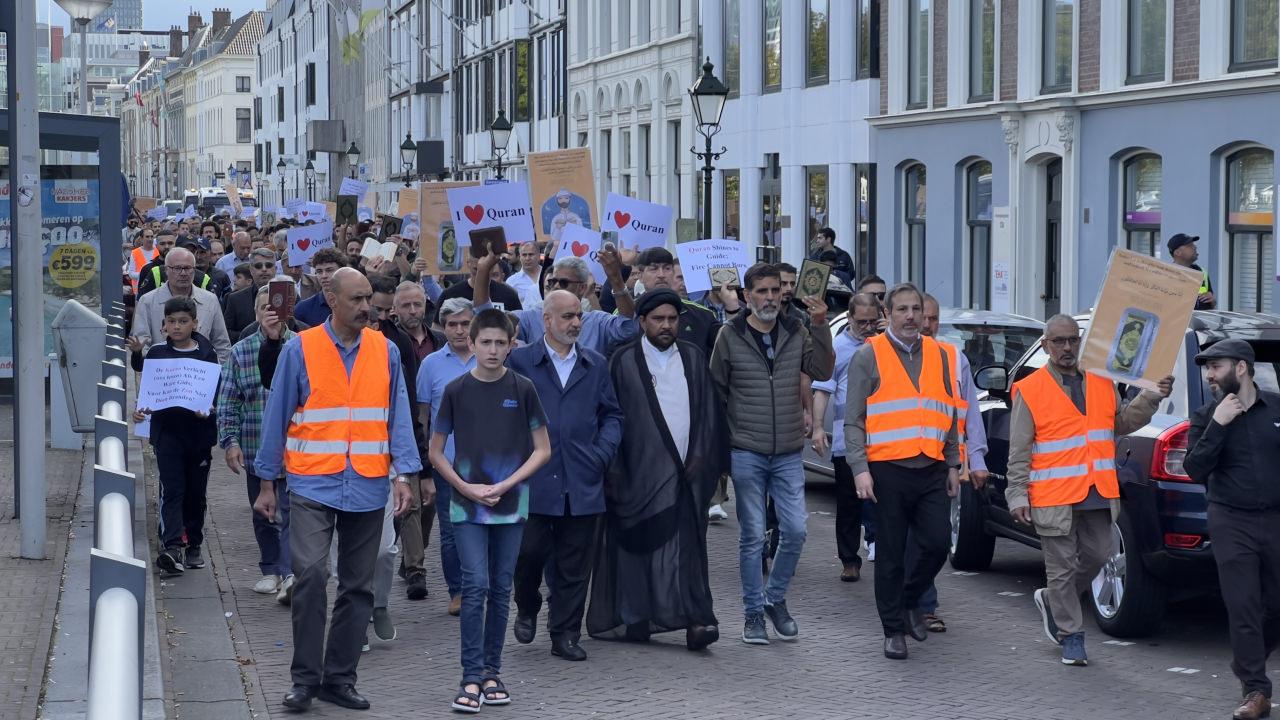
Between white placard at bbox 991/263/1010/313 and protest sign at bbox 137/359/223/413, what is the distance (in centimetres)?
1774

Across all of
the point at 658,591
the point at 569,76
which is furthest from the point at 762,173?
the point at 658,591

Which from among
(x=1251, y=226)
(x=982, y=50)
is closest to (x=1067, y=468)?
(x=1251, y=226)

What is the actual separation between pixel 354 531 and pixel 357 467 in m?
0.27

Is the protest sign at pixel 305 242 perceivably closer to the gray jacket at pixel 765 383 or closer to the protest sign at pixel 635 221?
the protest sign at pixel 635 221

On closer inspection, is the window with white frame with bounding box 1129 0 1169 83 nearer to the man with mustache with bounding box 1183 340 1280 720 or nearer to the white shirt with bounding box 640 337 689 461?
the white shirt with bounding box 640 337 689 461

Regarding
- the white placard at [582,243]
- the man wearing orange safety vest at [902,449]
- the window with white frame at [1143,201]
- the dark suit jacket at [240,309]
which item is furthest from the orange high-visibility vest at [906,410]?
the window with white frame at [1143,201]

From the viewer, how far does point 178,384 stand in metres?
10.6

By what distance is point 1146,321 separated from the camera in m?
8.69

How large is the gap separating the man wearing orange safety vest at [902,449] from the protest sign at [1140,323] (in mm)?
804

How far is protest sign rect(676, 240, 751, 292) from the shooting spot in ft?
45.3

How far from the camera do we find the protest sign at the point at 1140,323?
8.64 meters

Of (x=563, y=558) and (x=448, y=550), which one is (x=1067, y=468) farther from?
(x=448, y=550)

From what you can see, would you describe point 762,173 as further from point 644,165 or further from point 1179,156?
point 1179,156

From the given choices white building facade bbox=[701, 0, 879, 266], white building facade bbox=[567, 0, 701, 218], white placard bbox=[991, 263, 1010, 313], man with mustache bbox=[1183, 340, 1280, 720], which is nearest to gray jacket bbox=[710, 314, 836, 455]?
man with mustache bbox=[1183, 340, 1280, 720]
